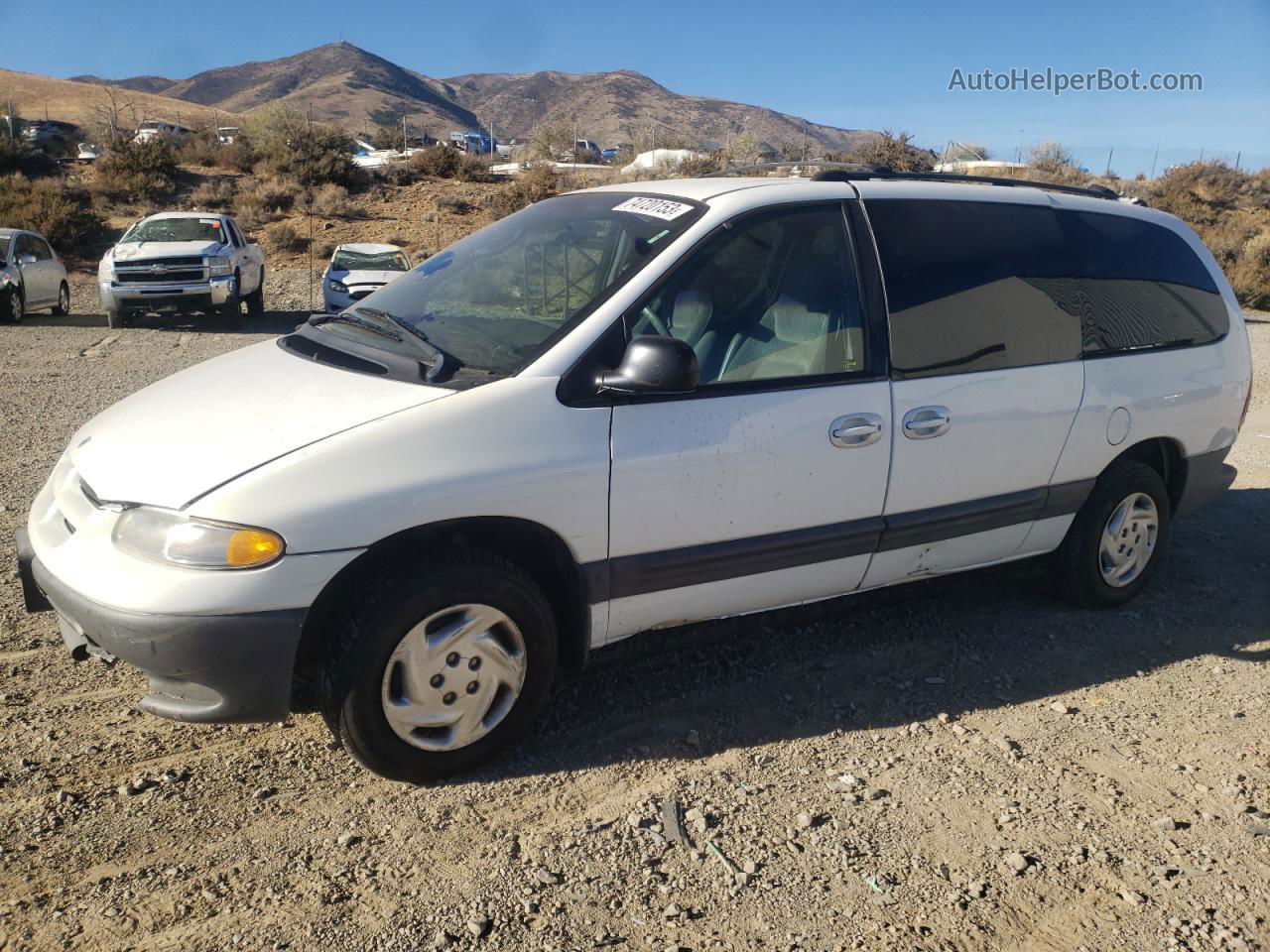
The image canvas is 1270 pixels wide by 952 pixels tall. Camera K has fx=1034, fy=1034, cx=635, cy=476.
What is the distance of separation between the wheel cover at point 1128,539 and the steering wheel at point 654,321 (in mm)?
2498

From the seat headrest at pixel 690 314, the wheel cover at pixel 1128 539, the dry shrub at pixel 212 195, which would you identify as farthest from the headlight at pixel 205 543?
the dry shrub at pixel 212 195

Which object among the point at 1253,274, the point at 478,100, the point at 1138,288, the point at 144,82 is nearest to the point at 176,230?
the point at 1138,288

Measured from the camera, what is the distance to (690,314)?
350cm

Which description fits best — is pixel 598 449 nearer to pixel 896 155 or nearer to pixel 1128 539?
pixel 1128 539

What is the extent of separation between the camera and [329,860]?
9.33 ft

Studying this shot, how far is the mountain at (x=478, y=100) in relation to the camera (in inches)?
4003

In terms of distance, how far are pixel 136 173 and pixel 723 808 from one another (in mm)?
31609

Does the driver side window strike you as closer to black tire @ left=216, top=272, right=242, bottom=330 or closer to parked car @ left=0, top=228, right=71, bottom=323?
black tire @ left=216, top=272, right=242, bottom=330

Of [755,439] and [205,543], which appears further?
[755,439]

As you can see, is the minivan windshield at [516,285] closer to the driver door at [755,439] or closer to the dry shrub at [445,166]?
the driver door at [755,439]

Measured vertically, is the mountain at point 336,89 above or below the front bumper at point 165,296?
above

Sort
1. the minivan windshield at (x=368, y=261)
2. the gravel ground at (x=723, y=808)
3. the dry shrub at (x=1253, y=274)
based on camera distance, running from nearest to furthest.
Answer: the gravel ground at (x=723, y=808)
the minivan windshield at (x=368, y=261)
the dry shrub at (x=1253, y=274)

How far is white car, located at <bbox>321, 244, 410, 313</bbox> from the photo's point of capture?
15820mm

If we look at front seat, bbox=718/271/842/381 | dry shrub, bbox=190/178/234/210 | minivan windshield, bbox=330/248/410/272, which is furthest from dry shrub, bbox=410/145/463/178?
front seat, bbox=718/271/842/381
